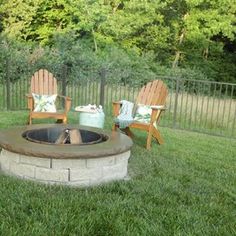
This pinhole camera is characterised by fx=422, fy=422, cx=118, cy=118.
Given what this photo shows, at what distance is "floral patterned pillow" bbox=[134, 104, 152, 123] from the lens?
20.2 ft

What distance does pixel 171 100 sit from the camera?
28.7ft

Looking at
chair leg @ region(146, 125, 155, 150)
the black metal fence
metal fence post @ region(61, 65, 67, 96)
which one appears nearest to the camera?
chair leg @ region(146, 125, 155, 150)

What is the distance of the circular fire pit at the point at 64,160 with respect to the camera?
3834mm

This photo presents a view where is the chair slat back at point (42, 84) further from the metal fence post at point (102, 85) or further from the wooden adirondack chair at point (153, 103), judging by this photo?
the wooden adirondack chair at point (153, 103)

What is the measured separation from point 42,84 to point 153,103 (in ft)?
6.54

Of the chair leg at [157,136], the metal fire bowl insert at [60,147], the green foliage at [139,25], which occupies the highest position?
the green foliage at [139,25]

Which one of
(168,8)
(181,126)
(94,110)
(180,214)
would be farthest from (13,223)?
(168,8)

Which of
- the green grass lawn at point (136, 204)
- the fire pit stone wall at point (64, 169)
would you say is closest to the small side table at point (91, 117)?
the green grass lawn at point (136, 204)

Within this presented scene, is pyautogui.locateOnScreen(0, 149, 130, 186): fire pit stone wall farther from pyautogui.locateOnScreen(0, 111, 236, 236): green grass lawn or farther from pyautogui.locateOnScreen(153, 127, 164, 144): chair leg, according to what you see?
pyautogui.locateOnScreen(153, 127, 164, 144): chair leg

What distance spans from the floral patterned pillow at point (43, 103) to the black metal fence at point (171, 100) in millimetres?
1606

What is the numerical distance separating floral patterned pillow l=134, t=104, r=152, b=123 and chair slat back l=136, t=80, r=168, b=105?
0.53 ft

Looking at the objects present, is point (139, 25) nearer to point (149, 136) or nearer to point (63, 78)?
point (63, 78)

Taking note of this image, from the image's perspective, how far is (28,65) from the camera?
10352 millimetres

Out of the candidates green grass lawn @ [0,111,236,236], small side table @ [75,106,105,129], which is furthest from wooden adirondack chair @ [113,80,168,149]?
green grass lawn @ [0,111,236,236]
